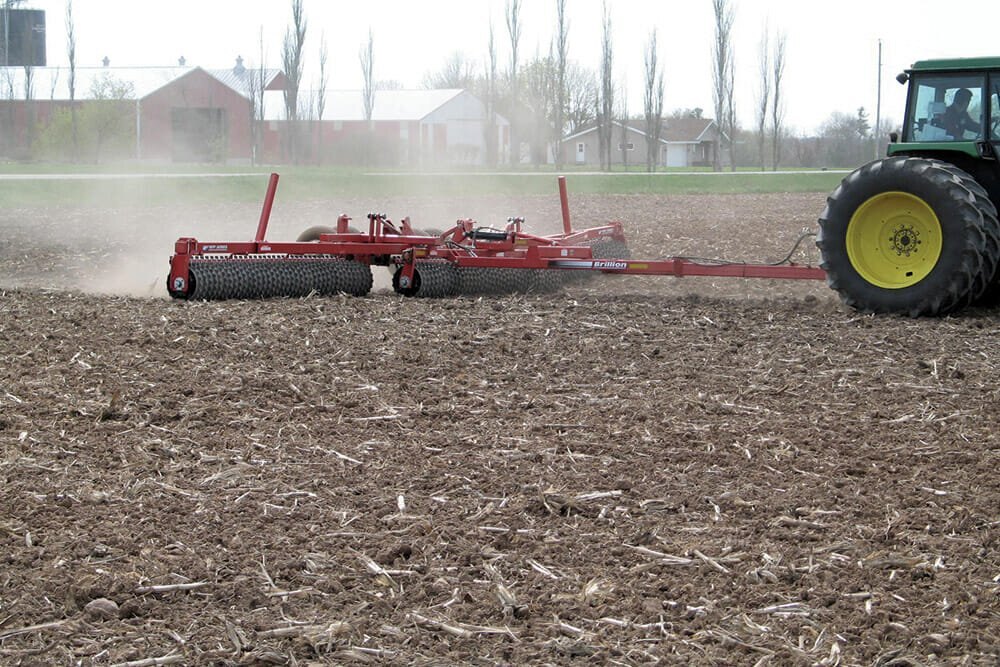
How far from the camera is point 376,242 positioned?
10.4m

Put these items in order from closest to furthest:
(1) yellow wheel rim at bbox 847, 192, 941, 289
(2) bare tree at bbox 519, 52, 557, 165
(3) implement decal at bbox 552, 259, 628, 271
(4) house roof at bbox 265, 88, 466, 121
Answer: (1) yellow wheel rim at bbox 847, 192, 941, 289 → (3) implement decal at bbox 552, 259, 628, 271 → (2) bare tree at bbox 519, 52, 557, 165 → (4) house roof at bbox 265, 88, 466, 121

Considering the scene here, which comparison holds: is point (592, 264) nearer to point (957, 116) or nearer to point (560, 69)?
point (957, 116)

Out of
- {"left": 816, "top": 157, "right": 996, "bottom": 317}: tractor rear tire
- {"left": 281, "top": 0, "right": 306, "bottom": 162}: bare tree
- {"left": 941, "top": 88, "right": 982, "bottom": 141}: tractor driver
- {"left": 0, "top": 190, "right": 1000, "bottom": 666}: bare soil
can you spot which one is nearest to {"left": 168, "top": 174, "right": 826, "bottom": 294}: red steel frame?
{"left": 816, "top": 157, "right": 996, "bottom": 317}: tractor rear tire

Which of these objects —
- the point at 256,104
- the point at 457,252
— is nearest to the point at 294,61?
the point at 256,104

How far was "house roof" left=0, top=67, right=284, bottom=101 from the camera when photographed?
52250 millimetres

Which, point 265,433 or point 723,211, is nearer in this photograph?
point 265,433

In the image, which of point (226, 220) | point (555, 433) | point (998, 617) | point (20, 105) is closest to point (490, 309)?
point (555, 433)

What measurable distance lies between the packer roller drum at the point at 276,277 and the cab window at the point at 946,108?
4887mm

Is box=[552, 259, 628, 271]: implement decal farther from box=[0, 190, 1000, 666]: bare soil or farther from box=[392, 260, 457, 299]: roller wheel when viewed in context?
box=[392, 260, 457, 299]: roller wheel

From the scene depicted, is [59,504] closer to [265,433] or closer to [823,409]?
[265,433]

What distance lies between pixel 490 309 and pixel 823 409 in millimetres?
3686

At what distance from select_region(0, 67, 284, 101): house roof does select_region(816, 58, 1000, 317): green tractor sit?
46.7 metres

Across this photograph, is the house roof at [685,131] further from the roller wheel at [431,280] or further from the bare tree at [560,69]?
the roller wheel at [431,280]

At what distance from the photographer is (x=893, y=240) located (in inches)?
356
